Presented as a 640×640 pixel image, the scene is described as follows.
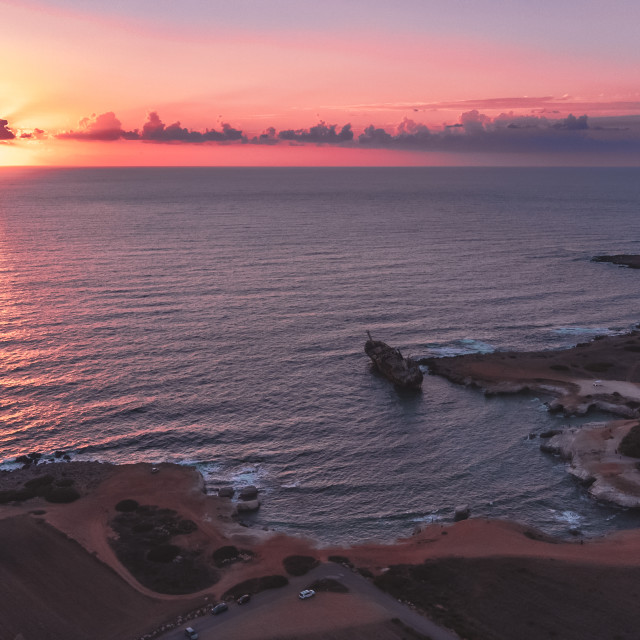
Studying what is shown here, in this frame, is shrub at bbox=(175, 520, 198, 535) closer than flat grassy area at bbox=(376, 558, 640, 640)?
No

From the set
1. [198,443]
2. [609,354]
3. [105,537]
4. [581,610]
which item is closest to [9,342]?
[198,443]

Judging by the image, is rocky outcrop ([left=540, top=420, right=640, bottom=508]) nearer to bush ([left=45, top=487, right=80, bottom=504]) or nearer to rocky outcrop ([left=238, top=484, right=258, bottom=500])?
rocky outcrop ([left=238, top=484, right=258, bottom=500])

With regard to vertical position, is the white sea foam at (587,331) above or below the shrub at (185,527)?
above

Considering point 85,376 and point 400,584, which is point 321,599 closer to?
point 400,584

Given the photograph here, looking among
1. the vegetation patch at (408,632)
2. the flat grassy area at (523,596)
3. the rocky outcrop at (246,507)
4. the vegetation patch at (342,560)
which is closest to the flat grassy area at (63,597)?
the vegetation patch at (342,560)

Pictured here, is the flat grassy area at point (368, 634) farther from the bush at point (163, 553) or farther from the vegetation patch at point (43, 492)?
the vegetation patch at point (43, 492)

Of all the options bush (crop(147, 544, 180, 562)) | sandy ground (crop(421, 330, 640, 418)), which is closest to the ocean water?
sandy ground (crop(421, 330, 640, 418))

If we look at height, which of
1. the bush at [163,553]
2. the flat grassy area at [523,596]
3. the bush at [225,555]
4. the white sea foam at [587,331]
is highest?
the white sea foam at [587,331]
